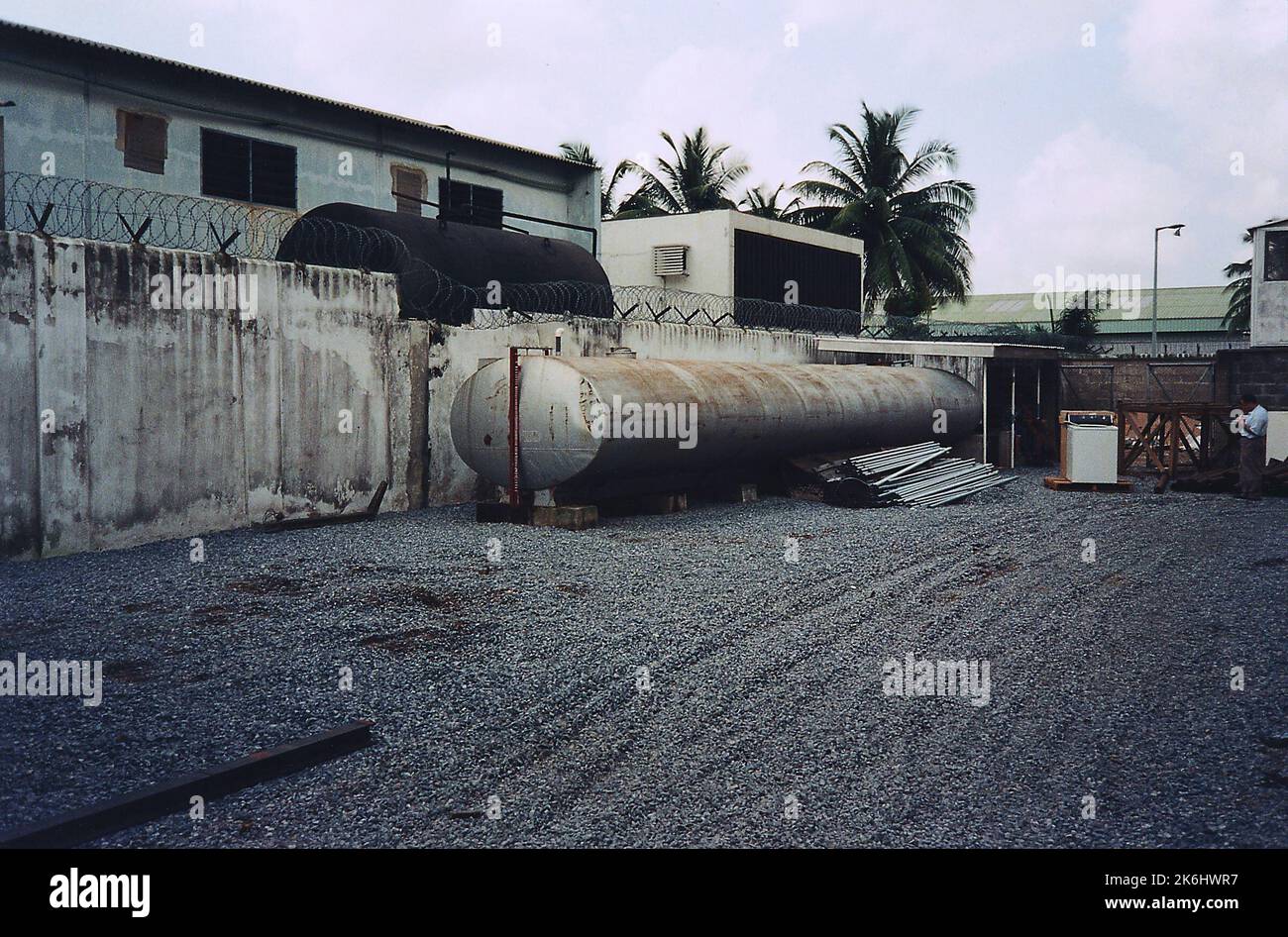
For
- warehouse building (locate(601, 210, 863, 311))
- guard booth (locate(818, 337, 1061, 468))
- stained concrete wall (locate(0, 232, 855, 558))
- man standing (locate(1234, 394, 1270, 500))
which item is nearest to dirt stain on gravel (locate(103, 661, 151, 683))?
stained concrete wall (locate(0, 232, 855, 558))

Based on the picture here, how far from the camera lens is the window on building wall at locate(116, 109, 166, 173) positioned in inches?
608

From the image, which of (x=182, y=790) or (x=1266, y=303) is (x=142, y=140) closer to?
(x=182, y=790)

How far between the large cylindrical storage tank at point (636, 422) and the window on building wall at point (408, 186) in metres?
→ 7.44

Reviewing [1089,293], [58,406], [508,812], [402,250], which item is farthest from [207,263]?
[1089,293]

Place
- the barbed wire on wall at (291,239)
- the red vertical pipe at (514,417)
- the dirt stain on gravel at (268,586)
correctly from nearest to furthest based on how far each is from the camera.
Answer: the dirt stain on gravel at (268,586) → the red vertical pipe at (514,417) → the barbed wire on wall at (291,239)

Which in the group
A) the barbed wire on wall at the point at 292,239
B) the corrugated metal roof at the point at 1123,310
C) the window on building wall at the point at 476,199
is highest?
the corrugated metal roof at the point at 1123,310

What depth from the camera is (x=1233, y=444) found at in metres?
18.4

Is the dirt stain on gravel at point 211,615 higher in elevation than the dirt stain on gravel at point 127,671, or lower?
higher

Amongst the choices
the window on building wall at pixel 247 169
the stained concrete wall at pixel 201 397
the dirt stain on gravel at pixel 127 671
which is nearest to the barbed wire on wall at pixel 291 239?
the window on building wall at pixel 247 169

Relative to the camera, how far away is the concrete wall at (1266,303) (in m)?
24.0

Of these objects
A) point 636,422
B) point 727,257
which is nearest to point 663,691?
point 636,422

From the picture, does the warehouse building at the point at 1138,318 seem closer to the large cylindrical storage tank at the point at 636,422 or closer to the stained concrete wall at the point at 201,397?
the large cylindrical storage tank at the point at 636,422

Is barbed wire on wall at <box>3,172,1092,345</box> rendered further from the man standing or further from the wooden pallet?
the man standing

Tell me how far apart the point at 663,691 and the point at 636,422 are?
648cm
